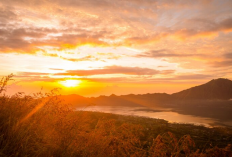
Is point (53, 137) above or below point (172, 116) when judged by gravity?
above

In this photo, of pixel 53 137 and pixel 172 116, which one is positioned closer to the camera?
pixel 53 137

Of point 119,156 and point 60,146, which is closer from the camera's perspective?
point 60,146

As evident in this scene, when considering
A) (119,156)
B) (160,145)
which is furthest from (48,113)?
(160,145)

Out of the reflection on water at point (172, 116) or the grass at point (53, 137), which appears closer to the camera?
the grass at point (53, 137)

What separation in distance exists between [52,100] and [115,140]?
9.18 feet

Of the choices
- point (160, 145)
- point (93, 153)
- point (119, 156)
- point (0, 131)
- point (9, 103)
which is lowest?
point (119, 156)

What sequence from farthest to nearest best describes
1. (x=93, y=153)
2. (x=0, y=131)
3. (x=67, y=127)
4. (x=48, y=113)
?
1. (x=48, y=113)
2. (x=67, y=127)
3. (x=93, y=153)
4. (x=0, y=131)

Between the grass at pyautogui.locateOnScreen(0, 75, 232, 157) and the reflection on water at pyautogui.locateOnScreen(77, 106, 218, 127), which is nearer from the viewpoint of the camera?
the grass at pyautogui.locateOnScreen(0, 75, 232, 157)

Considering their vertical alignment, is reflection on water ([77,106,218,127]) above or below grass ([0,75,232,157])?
below

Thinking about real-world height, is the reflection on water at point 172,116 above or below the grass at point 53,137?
below

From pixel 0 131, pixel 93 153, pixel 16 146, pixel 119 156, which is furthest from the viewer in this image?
pixel 119 156

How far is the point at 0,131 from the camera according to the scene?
360 cm

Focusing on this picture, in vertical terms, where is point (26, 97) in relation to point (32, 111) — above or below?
above

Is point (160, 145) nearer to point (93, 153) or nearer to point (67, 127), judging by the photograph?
point (93, 153)
